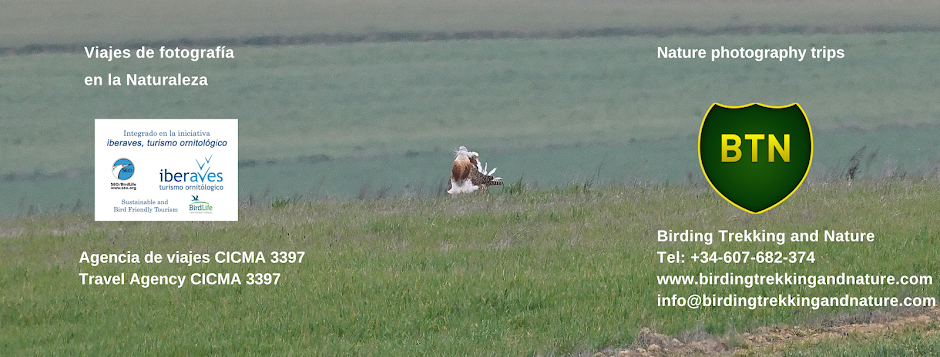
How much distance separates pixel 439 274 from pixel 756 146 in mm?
3820

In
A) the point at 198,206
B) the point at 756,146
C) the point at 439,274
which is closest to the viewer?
the point at 439,274

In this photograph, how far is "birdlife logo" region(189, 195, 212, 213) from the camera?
16297 mm

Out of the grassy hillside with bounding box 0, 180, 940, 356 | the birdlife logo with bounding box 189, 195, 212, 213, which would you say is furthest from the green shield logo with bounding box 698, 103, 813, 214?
the birdlife logo with bounding box 189, 195, 212, 213

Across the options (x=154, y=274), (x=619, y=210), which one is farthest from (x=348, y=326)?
(x=619, y=210)

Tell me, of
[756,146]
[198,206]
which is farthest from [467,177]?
[756,146]

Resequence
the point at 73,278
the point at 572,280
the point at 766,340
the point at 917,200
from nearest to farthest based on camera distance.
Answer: the point at 766,340
the point at 572,280
the point at 73,278
the point at 917,200

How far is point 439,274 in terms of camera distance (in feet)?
44.5

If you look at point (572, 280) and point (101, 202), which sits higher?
point (101, 202)

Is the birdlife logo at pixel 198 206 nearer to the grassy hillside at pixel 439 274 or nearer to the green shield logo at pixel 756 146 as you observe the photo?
the grassy hillside at pixel 439 274

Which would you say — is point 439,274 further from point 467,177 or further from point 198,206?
point 467,177

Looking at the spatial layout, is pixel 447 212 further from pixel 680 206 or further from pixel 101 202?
pixel 101 202

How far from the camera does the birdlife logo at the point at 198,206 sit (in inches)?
642

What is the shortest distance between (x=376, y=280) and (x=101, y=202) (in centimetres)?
482

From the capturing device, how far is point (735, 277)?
43.0 ft
